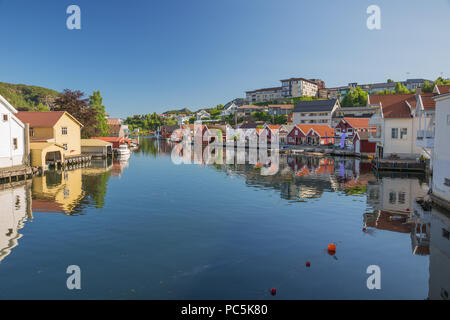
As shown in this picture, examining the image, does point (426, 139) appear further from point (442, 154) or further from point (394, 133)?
point (394, 133)

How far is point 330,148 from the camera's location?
74.6 m

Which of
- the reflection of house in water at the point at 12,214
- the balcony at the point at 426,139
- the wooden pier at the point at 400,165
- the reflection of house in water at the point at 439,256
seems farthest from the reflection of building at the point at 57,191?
the wooden pier at the point at 400,165

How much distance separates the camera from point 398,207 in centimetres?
2570

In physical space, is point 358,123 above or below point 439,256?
above

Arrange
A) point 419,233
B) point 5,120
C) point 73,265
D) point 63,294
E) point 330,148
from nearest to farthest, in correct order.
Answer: point 63,294
point 73,265
point 419,233
point 5,120
point 330,148

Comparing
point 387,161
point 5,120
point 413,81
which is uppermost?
point 413,81

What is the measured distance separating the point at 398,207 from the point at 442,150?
5542mm

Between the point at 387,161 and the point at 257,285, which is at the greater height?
the point at 387,161

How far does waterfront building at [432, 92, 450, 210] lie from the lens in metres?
23.2

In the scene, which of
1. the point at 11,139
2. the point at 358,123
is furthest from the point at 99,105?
the point at 358,123

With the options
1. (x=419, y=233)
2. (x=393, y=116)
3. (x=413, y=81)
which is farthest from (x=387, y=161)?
(x=413, y=81)

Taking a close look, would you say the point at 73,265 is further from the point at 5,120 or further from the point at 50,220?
the point at 5,120

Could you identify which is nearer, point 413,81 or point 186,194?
point 186,194
